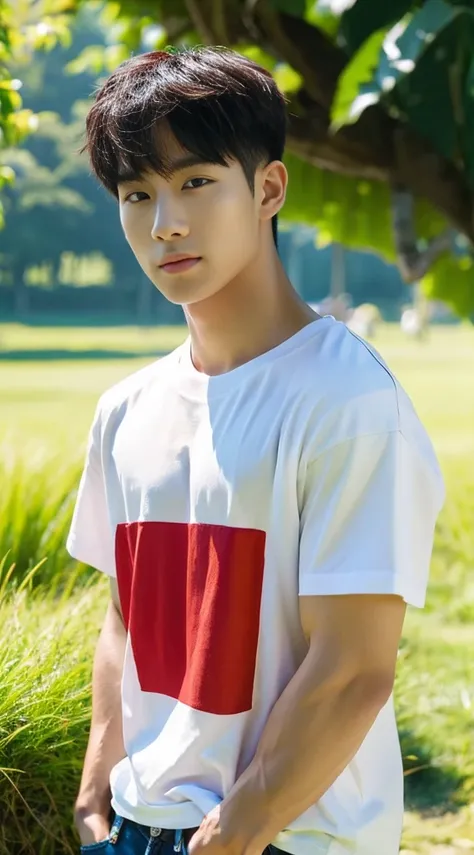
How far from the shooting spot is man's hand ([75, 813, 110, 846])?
154 centimetres

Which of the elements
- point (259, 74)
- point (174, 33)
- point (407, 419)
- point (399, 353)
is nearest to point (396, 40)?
point (259, 74)

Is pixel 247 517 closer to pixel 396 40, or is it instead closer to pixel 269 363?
pixel 269 363

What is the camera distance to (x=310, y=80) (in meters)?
3.56

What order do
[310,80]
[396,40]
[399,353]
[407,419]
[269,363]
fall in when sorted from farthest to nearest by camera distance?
[399,353] → [310,80] → [396,40] → [269,363] → [407,419]

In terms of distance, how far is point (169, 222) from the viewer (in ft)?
4.40

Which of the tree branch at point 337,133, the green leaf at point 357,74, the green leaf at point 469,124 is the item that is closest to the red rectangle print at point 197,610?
the green leaf at point 357,74

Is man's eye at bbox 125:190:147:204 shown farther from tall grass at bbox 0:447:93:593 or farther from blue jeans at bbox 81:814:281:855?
tall grass at bbox 0:447:93:593

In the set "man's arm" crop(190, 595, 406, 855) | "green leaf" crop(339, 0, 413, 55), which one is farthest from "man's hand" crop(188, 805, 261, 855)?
"green leaf" crop(339, 0, 413, 55)

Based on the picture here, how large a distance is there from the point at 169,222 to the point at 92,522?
57cm

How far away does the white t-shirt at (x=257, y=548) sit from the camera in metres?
1.24

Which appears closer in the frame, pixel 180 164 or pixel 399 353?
pixel 180 164

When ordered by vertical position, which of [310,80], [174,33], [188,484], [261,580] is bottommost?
[261,580]

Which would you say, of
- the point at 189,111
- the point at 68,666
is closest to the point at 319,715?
the point at 189,111

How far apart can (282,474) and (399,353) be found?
1066 inches
